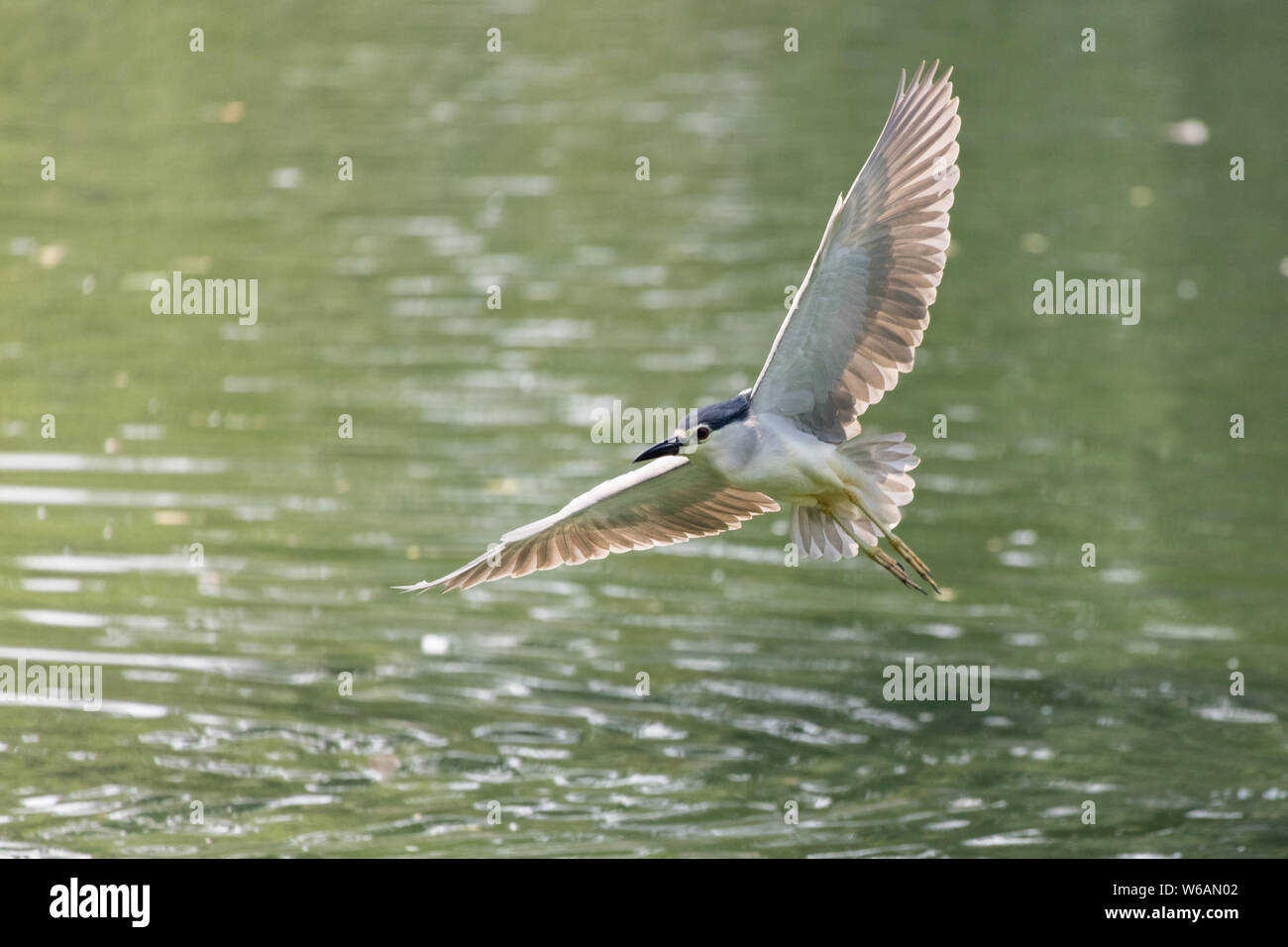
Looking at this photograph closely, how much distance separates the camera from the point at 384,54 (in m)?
26.1

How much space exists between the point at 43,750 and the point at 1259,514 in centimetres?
749

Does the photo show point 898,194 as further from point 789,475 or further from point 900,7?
point 900,7

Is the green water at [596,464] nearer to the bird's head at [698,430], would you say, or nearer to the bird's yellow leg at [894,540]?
the bird's yellow leg at [894,540]

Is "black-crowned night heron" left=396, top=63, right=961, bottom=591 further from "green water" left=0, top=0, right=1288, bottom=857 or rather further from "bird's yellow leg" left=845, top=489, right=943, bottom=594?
"green water" left=0, top=0, right=1288, bottom=857

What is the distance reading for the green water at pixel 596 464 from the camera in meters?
8.88

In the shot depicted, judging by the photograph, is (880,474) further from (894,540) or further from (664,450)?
(664,450)

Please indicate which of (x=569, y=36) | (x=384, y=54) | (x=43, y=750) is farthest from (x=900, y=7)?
(x=43, y=750)

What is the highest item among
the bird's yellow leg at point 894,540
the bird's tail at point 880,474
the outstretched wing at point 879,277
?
the outstretched wing at point 879,277

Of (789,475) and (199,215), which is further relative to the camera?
(199,215)

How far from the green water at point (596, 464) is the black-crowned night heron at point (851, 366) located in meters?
1.81

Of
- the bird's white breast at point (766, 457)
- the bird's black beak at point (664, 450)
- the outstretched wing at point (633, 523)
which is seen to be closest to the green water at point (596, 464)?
the outstretched wing at point (633, 523)

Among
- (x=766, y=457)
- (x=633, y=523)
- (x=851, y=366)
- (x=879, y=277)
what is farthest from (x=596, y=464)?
(x=766, y=457)

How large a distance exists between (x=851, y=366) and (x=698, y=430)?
0.74 metres

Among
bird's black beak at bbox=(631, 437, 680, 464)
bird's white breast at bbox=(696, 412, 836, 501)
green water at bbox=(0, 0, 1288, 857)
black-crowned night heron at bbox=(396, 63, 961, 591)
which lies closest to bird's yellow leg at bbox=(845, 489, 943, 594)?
black-crowned night heron at bbox=(396, 63, 961, 591)
